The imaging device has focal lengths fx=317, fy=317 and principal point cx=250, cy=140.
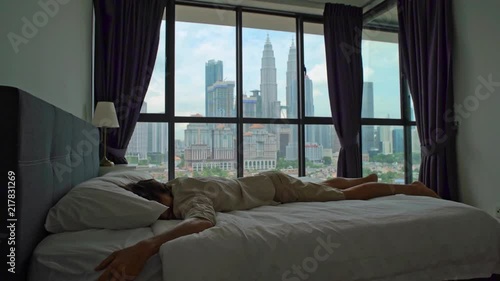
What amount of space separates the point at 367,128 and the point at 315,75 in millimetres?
1034

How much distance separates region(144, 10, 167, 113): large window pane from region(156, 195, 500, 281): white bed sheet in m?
2.44

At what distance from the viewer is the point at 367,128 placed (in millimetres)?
4395

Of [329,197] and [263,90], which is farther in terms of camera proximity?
[263,90]

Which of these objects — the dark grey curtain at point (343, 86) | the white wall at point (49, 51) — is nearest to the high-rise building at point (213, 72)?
the white wall at point (49, 51)

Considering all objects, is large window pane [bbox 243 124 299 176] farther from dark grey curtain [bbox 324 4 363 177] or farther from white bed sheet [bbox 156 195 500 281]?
white bed sheet [bbox 156 195 500 281]

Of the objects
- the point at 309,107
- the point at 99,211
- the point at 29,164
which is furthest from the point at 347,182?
the point at 309,107

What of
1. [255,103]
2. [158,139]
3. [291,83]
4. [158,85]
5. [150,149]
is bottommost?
[150,149]

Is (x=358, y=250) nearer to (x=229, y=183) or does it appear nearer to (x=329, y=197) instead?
(x=329, y=197)

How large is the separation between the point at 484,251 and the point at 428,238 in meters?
0.32

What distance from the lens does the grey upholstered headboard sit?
92cm

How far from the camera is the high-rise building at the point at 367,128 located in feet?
14.4

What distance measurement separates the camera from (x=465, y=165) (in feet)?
10.5

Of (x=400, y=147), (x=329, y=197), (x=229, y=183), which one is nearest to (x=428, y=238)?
(x=329, y=197)

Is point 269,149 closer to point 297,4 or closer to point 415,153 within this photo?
point 297,4
